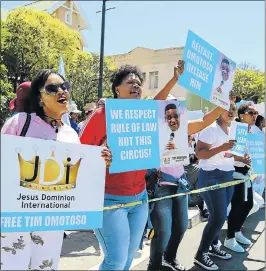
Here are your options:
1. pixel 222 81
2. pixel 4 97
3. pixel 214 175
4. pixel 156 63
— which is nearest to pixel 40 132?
pixel 222 81

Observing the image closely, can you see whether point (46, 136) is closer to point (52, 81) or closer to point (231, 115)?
point (52, 81)

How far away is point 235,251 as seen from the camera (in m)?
4.68

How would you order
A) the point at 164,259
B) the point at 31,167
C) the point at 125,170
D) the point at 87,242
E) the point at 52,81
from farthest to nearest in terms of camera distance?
the point at 87,242
the point at 164,259
the point at 125,170
the point at 52,81
the point at 31,167

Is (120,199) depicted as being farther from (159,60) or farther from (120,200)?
(159,60)

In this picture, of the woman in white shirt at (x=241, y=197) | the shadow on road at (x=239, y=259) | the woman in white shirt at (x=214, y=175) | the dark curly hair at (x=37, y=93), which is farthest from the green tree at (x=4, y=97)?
the dark curly hair at (x=37, y=93)

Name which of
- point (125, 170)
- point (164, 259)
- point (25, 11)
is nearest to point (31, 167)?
point (125, 170)

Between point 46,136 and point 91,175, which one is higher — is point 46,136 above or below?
above

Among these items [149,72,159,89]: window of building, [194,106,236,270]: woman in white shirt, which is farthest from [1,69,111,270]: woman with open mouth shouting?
[149,72,159,89]: window of building

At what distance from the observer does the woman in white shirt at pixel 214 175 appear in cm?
393

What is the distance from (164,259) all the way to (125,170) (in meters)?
1.80

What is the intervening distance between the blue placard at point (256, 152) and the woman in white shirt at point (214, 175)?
0.77 meters

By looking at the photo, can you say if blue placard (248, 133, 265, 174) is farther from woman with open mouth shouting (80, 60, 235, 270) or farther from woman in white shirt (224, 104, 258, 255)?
woman with open mouth shouting (80, 60, 235, 270)

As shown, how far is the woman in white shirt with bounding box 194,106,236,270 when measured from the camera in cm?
393

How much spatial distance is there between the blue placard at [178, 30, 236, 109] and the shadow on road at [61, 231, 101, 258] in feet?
6.85
